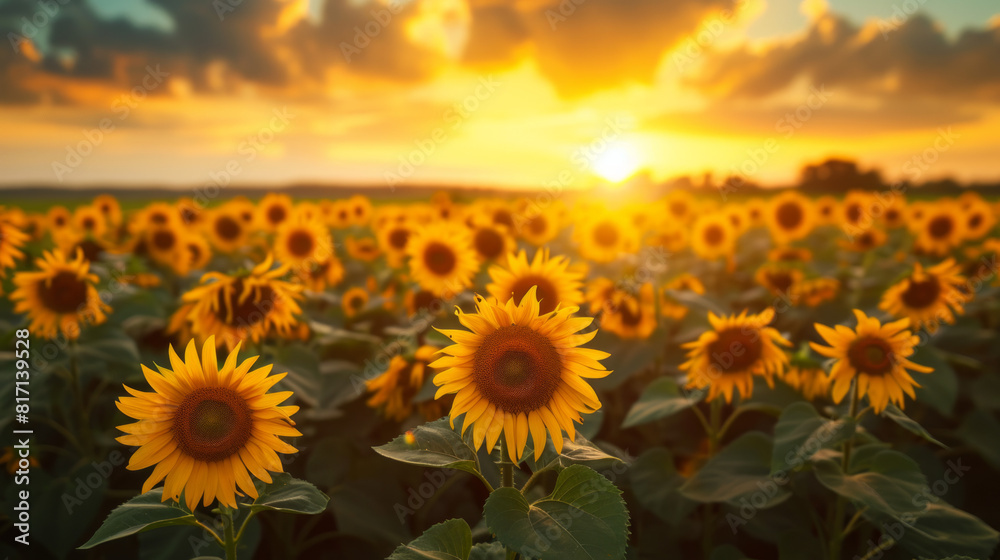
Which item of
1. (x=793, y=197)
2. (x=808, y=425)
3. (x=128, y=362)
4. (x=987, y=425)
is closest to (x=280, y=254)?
(x=128, y=362)

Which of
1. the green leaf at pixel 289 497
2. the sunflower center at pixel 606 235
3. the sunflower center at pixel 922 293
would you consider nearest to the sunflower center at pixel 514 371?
the green leaf at pixel 289 497

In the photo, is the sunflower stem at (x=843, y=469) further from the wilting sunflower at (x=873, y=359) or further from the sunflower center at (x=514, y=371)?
the sunflower center at (x=514, y=371)

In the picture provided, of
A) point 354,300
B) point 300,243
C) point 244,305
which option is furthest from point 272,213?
point 244,305

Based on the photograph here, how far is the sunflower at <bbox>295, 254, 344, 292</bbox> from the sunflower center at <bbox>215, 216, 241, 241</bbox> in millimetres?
2468

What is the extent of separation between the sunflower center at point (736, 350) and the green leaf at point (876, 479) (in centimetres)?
76

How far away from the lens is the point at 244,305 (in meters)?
3.77

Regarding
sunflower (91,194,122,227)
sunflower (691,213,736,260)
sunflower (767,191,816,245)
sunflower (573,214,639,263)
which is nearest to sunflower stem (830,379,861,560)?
sunflower (573,214,639,263)

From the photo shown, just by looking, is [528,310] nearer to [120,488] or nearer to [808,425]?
[808,425]

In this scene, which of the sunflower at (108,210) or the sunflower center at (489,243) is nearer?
the sunflower center at (489,243)

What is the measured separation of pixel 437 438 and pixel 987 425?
4.81 m

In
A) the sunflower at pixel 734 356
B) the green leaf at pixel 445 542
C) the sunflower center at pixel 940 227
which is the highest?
the sunflower center at pixel 940 227

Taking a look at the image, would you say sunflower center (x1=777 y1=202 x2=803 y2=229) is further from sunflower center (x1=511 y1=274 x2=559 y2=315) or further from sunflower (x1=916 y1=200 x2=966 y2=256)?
sunflower center (x1=511 y1=274 x2=559 y2=315)

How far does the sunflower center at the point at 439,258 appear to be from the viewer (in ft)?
19.9

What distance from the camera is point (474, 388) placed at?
7.28ft
